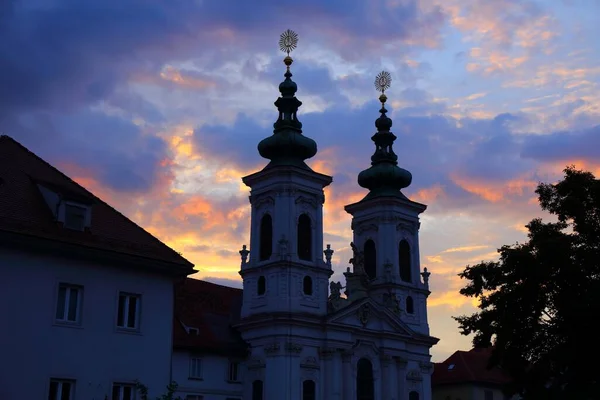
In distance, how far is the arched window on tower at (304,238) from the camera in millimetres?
58375

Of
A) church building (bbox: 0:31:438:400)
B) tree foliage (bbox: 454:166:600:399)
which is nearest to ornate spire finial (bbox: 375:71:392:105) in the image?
church building (bbox: 0:31:438:400)

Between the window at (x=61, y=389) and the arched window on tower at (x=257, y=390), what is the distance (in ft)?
102

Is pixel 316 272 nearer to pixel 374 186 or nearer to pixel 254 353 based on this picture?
pixel 254 353

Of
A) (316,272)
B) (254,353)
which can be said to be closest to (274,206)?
(316,272)

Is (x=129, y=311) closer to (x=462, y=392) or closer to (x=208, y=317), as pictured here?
(x=208, y=317)

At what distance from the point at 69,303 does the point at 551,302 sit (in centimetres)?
1734

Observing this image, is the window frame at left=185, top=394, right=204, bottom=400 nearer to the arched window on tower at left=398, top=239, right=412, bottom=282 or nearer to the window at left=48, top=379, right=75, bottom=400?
the arched window on tower at left=398, top=239, right=412, bottom=282

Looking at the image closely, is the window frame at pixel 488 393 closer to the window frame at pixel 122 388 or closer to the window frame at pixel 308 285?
the window frame at pixel 308 285

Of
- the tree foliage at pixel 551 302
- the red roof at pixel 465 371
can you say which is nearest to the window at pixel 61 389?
the tree foliage at pixel 551 302

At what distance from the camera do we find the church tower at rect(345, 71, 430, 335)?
214 ft

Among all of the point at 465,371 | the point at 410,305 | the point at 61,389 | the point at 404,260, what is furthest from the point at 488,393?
the point at 61,389

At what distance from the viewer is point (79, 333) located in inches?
979

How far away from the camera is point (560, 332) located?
30.2 m

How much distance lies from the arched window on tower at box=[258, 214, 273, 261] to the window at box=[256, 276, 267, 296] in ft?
4.74
